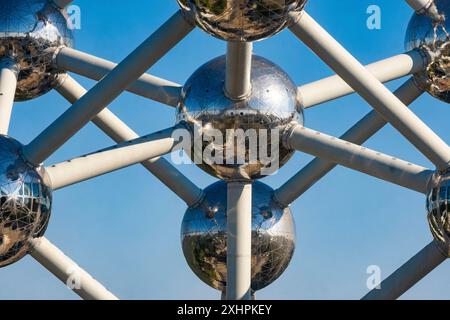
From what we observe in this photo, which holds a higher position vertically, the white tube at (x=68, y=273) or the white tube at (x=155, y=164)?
the white tube at (x=155, y=164)

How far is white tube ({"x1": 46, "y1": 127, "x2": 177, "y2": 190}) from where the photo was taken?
12.5 metres

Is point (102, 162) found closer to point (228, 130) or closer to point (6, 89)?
point (228, 130)

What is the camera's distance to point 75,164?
12.5 metres

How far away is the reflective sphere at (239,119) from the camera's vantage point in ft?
42.1

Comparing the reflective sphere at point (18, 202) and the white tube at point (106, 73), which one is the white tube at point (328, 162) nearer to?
the white tube at point (106, 73)

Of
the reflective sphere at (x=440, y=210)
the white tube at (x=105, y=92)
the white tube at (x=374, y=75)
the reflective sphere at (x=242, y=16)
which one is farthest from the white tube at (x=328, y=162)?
the reflective sphere at (x=242, y=16)

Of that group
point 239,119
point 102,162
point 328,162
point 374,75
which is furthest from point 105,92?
point 374,75

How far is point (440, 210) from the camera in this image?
11688 millimetres

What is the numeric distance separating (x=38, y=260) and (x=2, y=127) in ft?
6.00

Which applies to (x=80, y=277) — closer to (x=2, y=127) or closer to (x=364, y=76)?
(x=2, y=127)

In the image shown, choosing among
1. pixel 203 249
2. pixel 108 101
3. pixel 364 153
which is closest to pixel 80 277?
pixel 203 249

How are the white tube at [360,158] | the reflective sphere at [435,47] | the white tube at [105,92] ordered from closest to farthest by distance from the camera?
the white tube at [105,92], the white tube at [360,158], the reflective sphere at [435,47]

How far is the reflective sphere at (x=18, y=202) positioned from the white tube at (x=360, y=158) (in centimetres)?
284

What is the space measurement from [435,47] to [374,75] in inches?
39.5
